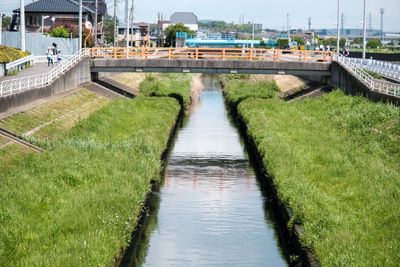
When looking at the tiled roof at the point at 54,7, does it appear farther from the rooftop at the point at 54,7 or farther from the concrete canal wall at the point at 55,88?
the concrete canal wall at the point at 55,88

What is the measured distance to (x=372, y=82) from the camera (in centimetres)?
4431

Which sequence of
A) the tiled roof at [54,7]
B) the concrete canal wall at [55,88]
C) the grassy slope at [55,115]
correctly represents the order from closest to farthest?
the grassy slope at [55,115]
the concrete canal wall at [55,88]
the tiled roof at [54,7]

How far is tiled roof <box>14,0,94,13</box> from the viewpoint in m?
92.9

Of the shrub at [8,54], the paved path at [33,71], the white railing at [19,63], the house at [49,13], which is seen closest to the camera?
the shrub at [8,54]

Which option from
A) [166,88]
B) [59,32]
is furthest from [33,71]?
[59,32]

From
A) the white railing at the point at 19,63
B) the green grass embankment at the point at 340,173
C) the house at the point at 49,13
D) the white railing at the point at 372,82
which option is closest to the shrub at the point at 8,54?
the white railing at the point at 19,63

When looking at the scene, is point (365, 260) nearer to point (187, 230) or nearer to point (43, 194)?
point (187, 230)

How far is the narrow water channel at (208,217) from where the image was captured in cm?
2072

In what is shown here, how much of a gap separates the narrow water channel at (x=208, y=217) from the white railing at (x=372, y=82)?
9645 millimetres

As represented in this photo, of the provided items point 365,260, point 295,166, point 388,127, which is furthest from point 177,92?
point 365,260

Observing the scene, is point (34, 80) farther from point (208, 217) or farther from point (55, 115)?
point (208, 217)

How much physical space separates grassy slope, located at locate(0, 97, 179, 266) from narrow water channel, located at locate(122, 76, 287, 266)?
118 centimetres

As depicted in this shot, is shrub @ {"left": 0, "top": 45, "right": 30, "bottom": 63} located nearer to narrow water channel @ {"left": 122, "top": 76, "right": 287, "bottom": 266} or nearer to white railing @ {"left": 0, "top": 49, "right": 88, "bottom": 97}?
white railing @ {"left": 0, "top": 49, "right": 88, "bottom": 97}

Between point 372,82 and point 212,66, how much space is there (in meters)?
14.6
